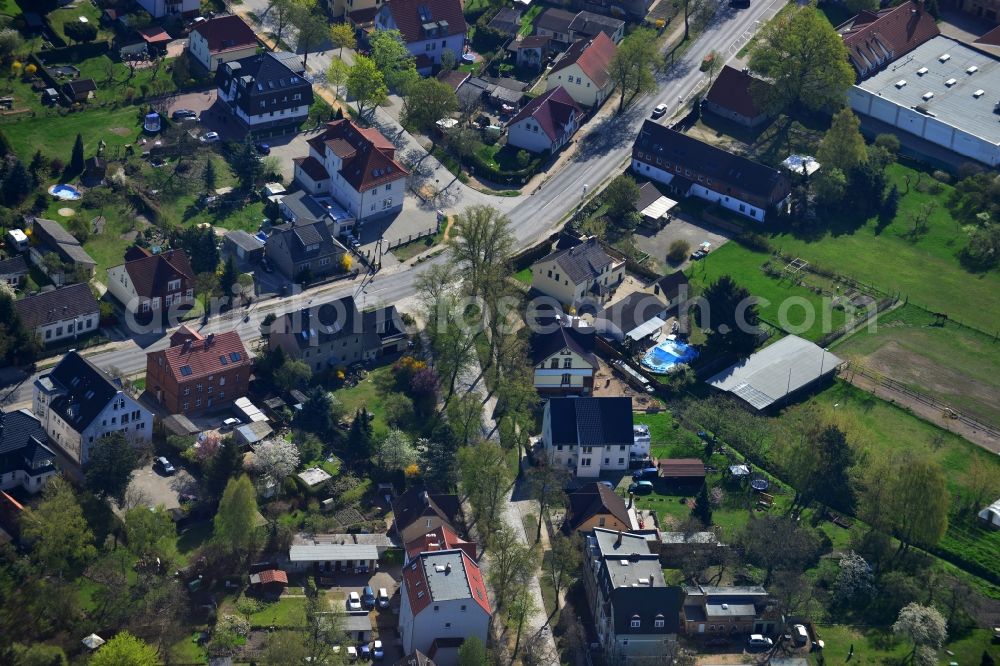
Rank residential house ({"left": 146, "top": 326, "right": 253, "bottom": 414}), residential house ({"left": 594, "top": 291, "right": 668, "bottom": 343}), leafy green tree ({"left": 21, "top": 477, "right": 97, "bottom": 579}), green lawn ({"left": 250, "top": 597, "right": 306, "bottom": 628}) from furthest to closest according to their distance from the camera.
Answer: residential house ({"left": 594, "top": 291, "right": 668, "bottom": 343})
residential house ({"left": 146, "top": 326, "right": 253, "bottom": 414})
green lawn ({"left": 250, "top": 597, "right": 306, "bottom": 628})
leafy green tree ({"left": 21, "top": 477, "right": 97, "bottom": 579})

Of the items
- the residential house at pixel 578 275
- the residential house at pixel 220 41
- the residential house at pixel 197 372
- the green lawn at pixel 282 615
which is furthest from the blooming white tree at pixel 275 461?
the residential house at pixel 220 41

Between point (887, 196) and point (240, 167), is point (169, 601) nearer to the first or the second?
point (240, 167)

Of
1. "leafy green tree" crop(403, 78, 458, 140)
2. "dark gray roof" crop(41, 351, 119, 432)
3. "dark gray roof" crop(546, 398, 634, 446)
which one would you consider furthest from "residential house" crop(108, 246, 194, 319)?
"leafy green tree" crop(403, 78, 458, 140)

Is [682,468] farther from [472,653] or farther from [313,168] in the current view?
[313,168]

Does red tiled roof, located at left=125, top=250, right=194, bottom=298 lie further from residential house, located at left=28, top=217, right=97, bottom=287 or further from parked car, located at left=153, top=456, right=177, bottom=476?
parked car, located at left=153, top=456, right=177, bottom=476

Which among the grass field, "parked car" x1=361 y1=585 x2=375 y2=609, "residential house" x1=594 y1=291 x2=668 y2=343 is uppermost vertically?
"residential house" x1=594 y1=291 x2=668 y2=343
